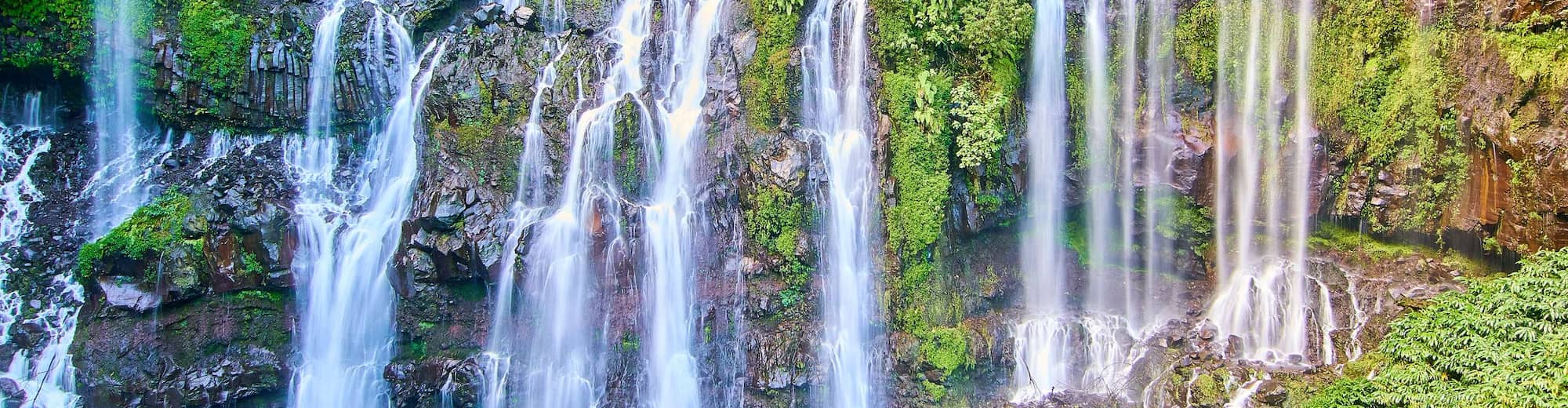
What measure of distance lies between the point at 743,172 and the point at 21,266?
42.3ft

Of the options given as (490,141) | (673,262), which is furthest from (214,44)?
(673,262)

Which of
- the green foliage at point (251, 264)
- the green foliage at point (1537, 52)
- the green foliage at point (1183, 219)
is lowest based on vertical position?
the green foliage at point (251, 264)

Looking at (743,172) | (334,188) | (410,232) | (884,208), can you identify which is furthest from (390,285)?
(884,208)

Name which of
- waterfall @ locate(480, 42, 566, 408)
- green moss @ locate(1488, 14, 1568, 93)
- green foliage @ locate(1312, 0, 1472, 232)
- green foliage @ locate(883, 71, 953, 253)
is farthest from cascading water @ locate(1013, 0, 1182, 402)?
waterfall @ locate(480, 42, 566, 408)

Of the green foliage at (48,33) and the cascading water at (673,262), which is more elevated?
the green foliage at (48,33)

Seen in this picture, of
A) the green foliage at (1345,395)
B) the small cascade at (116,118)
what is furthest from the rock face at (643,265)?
the green foliage at (1345,395)

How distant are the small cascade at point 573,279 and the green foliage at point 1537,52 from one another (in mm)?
13246

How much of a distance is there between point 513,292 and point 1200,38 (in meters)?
12.7

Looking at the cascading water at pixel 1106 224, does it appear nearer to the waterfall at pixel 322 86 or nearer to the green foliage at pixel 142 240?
the waterfall at pixel 322 86

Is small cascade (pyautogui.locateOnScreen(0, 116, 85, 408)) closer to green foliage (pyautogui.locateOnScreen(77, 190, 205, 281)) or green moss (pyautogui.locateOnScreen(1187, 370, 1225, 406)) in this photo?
green foliage (pyautogui.locateOnScreen(77, 190, 205, 281))

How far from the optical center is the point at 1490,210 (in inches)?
483

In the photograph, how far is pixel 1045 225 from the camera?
15484 millimetres

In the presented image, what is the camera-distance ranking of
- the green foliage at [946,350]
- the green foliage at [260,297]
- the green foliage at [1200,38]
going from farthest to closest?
the green foliage at [260,297] → the green foliage at [1200,38] → the green foliage at [946,350]

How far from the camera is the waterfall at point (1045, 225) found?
14906 mm
